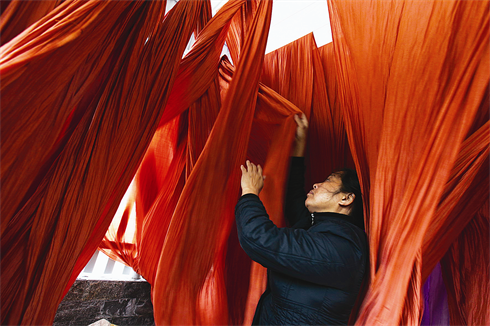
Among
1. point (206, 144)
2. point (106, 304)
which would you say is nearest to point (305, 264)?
point (206, 144)

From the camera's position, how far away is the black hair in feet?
2.76

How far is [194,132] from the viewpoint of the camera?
83cm

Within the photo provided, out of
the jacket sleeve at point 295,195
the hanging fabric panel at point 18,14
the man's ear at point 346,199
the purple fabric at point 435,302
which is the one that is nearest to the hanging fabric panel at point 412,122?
the man's ear at point 346,199

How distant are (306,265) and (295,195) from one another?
1.09ft

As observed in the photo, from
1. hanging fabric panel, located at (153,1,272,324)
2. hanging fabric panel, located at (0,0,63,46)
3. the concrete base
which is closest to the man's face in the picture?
hanging fabric panel, located at (153,1,272,324)

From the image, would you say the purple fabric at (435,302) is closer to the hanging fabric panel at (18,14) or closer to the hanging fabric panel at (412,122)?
the hanging fabric panel at (412,122)

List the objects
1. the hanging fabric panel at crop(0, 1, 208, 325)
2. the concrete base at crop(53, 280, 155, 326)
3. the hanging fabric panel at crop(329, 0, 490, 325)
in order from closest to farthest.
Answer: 1. the hanging fabric panel at crop(0, 1, 208, 325)
2. the hanging fabric panel at crop(329, 0, 490, 325)
3. the concrete base at crop(53, 280, 155, 326)

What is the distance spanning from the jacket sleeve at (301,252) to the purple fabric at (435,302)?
1.72ft

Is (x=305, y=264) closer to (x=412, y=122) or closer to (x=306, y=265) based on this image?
(x=306, y=265)

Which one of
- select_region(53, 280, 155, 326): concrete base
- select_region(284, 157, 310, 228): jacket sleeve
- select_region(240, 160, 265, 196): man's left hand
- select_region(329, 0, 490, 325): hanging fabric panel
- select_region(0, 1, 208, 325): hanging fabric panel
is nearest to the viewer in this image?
select_region(0, 1, 208, 325): hanging fabric panel

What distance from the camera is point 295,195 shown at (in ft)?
3.12

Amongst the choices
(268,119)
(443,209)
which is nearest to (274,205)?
(268,119)

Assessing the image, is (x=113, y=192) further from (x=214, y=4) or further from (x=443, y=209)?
(x=214, y=4)

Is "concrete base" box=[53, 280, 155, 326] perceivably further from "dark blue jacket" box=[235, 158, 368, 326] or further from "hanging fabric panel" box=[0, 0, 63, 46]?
"hanging fabric panel" box=[0, 0, 63, 46]
